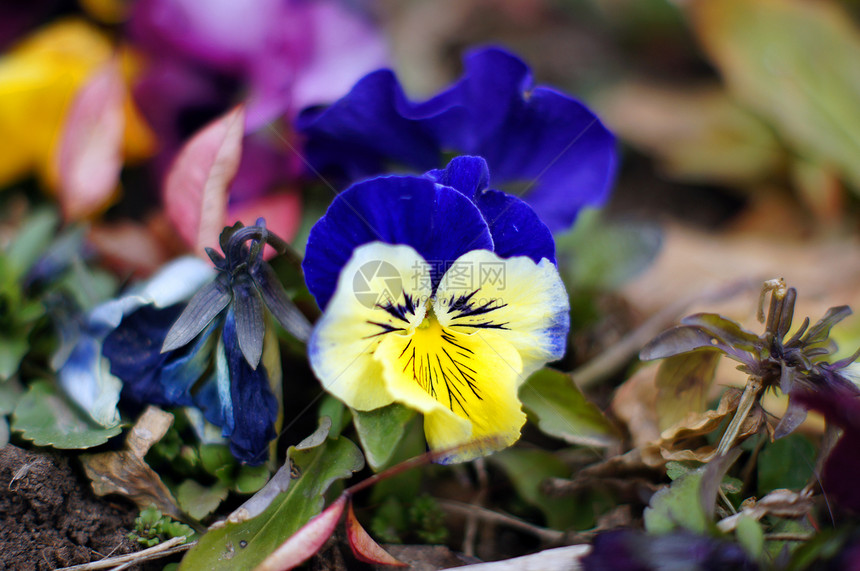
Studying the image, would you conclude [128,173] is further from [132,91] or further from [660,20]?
[660,20]

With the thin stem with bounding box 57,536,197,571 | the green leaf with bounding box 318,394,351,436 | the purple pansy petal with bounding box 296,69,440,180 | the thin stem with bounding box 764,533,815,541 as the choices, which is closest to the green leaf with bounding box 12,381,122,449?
the thin stem with bounding box 57,536,197,571

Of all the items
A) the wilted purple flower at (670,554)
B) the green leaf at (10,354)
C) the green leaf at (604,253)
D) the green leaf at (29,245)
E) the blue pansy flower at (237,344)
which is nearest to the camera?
the wilted purple flower at (670,554)

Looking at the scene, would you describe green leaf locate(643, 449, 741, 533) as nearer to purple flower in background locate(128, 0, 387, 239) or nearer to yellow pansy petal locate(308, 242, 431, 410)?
yellow pansy petal locate(308, 242, 431, 410)

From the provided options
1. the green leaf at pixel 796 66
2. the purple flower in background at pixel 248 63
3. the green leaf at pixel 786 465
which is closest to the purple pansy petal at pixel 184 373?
the purple flower in background at pixel 248 63

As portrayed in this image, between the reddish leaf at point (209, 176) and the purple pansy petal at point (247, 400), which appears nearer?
the purple pansy petal at point (247, 400)

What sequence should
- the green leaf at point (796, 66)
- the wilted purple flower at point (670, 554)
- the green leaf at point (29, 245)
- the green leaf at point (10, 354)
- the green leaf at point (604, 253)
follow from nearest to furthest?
the wilted purple flower at point (670, 554)
the green leaf at point (10, 354)
the green leaf at point (29, 245)
the green leaf at point (604, 253)
the green leaf at point (796, 66)

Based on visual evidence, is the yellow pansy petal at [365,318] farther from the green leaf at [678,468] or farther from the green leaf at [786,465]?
the green leaf at [786,465]
